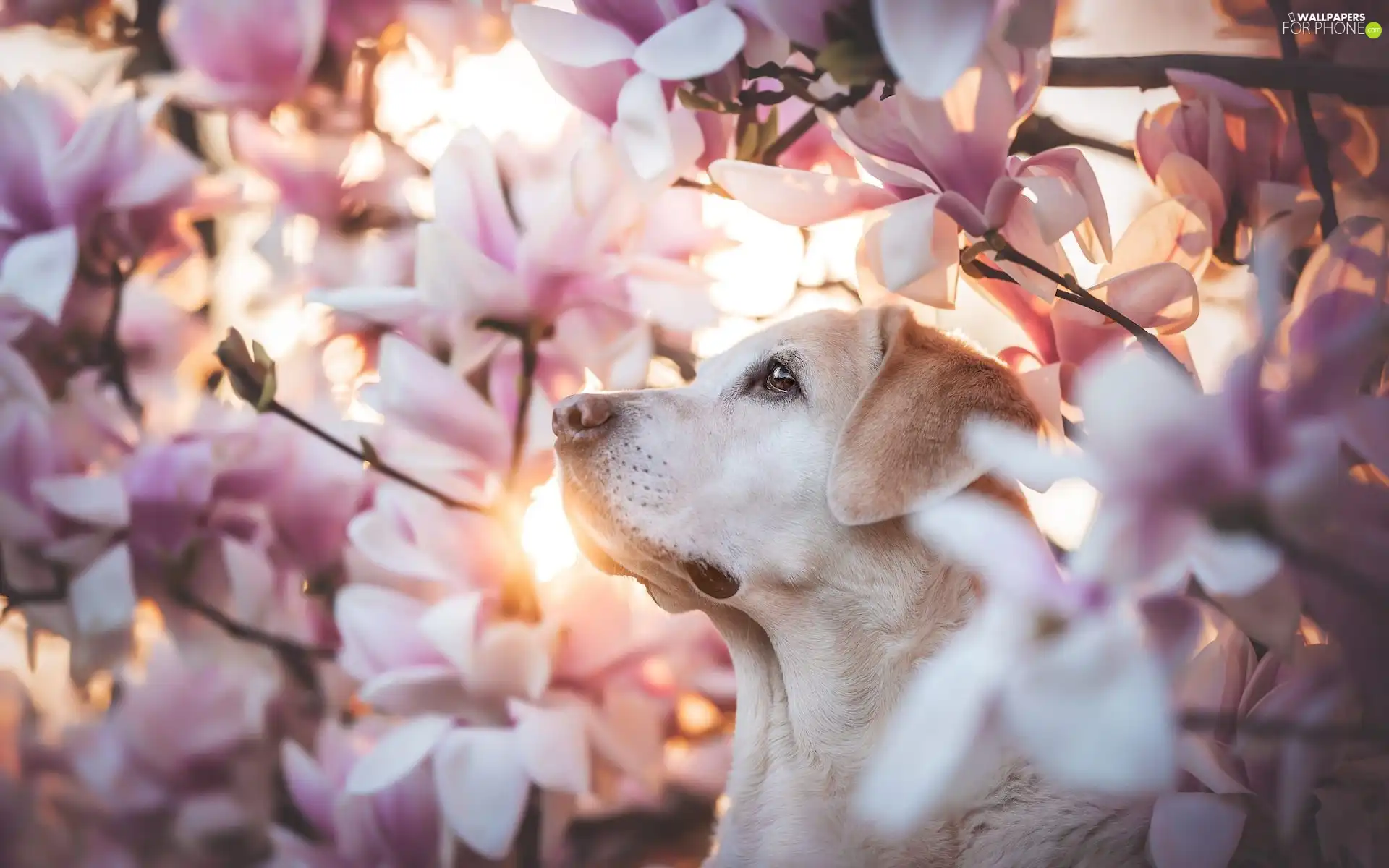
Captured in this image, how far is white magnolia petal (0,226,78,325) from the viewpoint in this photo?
687 millimetres

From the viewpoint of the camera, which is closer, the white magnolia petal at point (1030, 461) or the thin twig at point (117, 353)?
the white magnolia petal at point (1030, 461)

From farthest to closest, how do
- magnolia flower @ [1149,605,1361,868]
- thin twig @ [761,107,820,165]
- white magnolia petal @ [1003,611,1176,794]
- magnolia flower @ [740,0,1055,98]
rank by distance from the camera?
thin twig @ [761,107,820,165]
magnolia flower @ [1149,605,1361,868]
magnolia flower @ [740,0,1055,98]
white magnolia petal @ [1003,611,1176,794]

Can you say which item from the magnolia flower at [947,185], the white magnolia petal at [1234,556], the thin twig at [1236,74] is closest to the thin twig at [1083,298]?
the magnolia flower at [947,185]

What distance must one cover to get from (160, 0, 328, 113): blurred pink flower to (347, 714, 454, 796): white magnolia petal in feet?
1.68

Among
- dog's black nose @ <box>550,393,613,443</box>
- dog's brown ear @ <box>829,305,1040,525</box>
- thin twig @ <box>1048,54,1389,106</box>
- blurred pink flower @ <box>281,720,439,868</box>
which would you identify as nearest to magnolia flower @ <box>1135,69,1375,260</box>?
thin twig @ <box>1048,54,1389,106</box>

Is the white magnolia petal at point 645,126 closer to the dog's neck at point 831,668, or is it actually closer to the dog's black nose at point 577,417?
the dog's black nose at point 577,417

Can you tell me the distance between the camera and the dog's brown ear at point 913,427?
66 centimetres

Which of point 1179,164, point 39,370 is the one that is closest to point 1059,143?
point 1179,164

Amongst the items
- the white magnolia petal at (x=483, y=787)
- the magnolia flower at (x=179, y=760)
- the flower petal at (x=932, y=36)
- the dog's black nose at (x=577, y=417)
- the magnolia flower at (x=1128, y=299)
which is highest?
the flower petal at (x=932, y=36)

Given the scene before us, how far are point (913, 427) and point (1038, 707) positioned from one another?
46 cm

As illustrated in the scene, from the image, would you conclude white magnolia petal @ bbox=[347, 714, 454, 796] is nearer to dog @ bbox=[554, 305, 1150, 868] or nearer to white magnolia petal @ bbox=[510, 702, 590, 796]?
white magnolia petal @ bbox=[510, 702, 590, 796]

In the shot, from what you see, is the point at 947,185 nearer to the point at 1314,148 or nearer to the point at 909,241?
the point at 909,241

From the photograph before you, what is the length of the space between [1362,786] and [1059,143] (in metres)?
0.42

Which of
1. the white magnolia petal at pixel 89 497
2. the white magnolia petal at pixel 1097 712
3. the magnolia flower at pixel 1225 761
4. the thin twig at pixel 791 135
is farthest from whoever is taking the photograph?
the white magnolia petal at pixel 89 497
